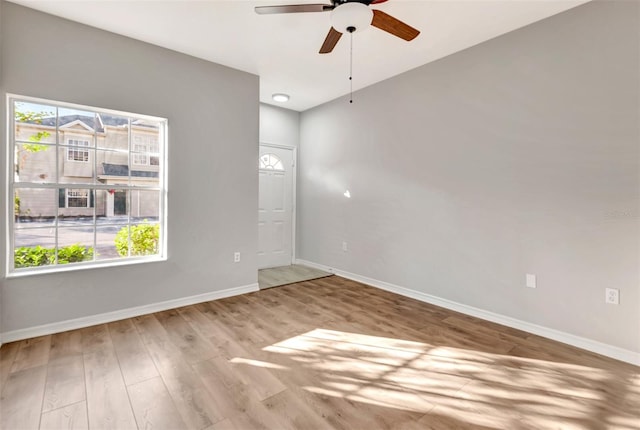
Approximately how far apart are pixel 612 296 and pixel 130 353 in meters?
3.83

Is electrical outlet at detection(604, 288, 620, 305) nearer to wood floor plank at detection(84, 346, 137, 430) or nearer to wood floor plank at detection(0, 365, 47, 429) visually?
wood floor plank at detection(84, 346, 137, 430)

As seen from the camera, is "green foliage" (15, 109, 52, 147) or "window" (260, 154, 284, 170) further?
"window" (260, 154, 284, 170)

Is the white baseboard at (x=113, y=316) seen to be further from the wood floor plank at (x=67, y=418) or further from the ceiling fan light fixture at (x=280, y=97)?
the ceiling fan light fixture at (x=280, y=97)

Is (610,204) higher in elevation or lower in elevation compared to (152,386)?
higher

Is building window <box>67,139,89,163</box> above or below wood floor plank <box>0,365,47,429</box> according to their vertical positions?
above

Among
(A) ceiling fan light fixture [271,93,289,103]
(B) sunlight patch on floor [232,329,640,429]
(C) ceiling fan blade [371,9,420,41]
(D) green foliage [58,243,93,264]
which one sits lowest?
(B) sunlight patch on floor [232,329,640,429]

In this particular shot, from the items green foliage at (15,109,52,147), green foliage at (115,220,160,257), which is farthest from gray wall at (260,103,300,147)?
green foliage at (15,109,52,147)

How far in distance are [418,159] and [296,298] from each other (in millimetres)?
2270

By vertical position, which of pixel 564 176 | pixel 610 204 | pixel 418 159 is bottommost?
pixel 610 204

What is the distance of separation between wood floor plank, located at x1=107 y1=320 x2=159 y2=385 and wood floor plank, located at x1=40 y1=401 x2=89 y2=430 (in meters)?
0.28

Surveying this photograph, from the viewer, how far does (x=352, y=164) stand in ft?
15.0

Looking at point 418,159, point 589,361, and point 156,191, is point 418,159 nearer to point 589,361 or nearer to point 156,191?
point 589,361

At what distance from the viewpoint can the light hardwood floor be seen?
170 cm

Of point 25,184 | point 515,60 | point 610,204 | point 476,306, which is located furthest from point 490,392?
point 25,184
